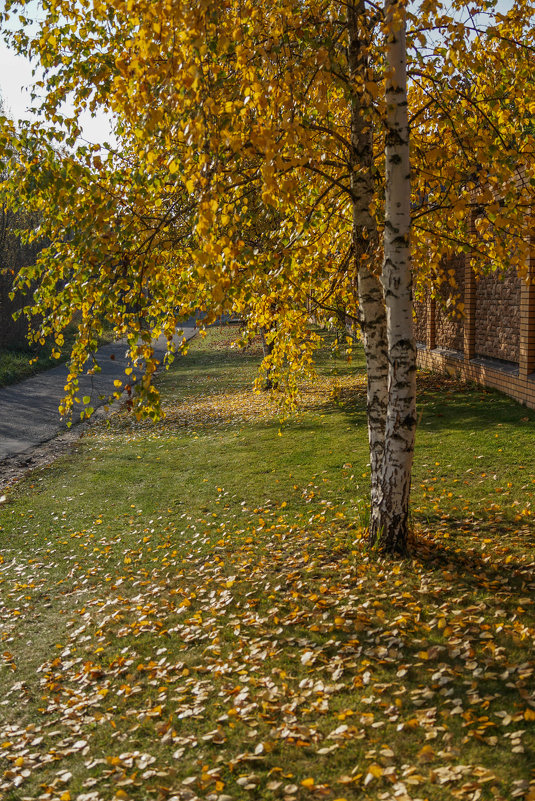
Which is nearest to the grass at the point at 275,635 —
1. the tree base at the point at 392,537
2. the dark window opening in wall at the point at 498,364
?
the tree base at the point at 392,537

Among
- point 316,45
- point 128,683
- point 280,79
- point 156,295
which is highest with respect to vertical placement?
point 316,45

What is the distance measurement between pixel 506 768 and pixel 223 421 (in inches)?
453

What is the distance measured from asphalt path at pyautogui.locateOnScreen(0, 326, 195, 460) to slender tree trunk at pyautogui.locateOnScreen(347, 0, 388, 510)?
14.7 feet

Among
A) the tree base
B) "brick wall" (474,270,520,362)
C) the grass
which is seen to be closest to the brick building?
"brick wall" (474,270,520,362)

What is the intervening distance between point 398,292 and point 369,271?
2.73ft

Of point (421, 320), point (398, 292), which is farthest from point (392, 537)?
point (421, 320)

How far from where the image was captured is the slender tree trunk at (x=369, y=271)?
6035mm

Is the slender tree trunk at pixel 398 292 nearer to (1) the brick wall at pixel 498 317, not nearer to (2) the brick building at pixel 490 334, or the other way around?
(2) the brick building at pixel 490 334

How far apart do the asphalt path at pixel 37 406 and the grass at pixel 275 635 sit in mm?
2614

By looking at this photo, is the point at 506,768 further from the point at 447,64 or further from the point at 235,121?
the point at 447,64

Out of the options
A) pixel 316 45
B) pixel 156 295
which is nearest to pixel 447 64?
pixel 316 45

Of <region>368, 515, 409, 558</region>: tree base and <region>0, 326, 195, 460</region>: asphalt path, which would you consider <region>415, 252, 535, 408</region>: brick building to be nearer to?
<region>368, 515, 409, 558</region>: tree base

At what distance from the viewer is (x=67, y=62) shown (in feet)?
17.9

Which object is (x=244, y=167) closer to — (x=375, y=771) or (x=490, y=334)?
(x=375, y=771)
